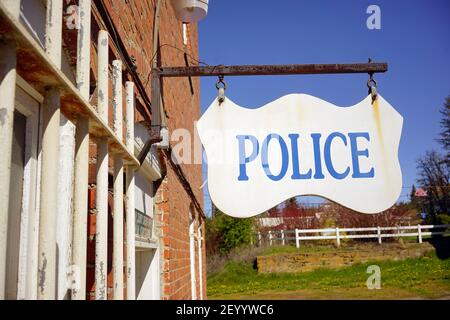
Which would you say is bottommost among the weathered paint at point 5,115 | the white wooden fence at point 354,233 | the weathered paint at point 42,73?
the white wooden fence at point 354,233

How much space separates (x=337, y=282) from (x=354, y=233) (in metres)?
7.56

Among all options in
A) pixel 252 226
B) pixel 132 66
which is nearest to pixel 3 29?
pixel 132 66

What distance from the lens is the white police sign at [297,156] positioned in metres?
2.10

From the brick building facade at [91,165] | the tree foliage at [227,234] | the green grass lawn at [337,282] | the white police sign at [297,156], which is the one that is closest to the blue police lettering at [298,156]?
the white police sign at [297,156]

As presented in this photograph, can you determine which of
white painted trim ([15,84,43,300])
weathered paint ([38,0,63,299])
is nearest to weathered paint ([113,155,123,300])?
white painted trim ([15,84,43,300])

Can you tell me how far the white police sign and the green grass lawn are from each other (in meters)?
8.32

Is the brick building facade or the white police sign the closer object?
the brick building facade

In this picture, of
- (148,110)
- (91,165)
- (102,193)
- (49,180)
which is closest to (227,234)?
(148,110)

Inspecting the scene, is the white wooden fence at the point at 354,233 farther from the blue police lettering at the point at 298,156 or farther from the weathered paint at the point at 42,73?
the weathered paint at the point at 42,73

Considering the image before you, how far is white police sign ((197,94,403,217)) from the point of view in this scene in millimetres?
2100

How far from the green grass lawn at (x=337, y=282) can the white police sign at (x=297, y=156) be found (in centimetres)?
832

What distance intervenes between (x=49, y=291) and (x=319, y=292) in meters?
11.8

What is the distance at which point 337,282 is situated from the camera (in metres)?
13.3

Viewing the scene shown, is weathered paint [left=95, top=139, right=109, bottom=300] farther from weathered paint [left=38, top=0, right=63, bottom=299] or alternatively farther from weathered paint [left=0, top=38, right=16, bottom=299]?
weathered paint [left=0, top=38, right=16, bottom=299]
